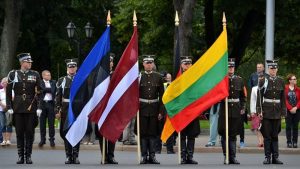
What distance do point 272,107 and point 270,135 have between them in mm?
539

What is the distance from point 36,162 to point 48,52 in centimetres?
2941

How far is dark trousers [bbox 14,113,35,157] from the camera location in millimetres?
17828

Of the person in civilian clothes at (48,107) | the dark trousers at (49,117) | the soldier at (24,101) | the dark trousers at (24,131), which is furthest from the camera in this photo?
the dark trousers at (49,117)

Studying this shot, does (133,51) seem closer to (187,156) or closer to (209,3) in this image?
(187,156)

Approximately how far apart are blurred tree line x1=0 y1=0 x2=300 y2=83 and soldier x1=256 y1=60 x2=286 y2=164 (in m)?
18.7

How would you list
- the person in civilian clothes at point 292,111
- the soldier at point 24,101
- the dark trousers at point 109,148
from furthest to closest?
the person in civilian clothes at point 292,111 < the soldier at point 24,101 < the dark trousers at point 109,148

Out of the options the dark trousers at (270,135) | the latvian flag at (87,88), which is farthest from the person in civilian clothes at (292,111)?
the latvian flag at (87,88)

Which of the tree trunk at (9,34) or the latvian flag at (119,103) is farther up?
the tree trunk at (9,34)

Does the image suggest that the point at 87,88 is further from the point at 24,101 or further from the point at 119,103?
the point at 24,101

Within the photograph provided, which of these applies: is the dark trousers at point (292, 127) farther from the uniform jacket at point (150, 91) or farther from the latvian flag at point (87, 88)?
the latvian flag at point (87, 88)

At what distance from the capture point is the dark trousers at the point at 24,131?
17.8 metres

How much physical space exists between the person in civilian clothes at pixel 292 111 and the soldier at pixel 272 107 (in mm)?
4518

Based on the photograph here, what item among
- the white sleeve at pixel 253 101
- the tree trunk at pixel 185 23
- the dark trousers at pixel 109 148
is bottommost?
the dark trousers at pixel 109 148

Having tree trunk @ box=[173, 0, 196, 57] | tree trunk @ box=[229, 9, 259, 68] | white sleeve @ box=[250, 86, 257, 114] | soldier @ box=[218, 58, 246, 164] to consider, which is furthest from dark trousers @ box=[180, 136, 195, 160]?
tree trunk @ box=[229, 9, 259, 68]
